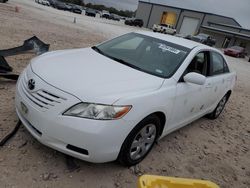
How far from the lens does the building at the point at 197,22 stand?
49656 millimetres

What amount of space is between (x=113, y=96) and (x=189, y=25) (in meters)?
60.2

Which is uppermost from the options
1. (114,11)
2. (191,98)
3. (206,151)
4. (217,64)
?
(217,64)

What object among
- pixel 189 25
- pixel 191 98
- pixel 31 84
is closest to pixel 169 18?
pixel 189 25

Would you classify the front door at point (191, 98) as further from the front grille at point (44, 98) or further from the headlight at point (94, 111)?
the front grille at point (44, 98)

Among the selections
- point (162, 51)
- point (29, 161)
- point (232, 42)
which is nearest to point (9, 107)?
point (29, 161)

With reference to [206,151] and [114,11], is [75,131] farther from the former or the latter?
[114,11]

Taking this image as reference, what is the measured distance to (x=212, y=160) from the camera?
4094 mm

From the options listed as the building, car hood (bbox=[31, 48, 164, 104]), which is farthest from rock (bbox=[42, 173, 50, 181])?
the building

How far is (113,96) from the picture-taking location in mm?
2832

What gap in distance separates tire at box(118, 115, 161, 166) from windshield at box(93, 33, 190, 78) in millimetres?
700

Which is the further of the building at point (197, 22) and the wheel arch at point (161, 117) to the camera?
the building at point (197, 22)

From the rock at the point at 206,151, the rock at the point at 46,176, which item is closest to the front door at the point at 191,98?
the rock at the point at 206,151

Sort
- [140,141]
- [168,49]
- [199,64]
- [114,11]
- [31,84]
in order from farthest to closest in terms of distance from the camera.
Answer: [114,11] < [199,64] < [168,49] < [140,141] < [31,84]

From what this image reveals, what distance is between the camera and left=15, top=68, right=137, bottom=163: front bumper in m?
2.67
